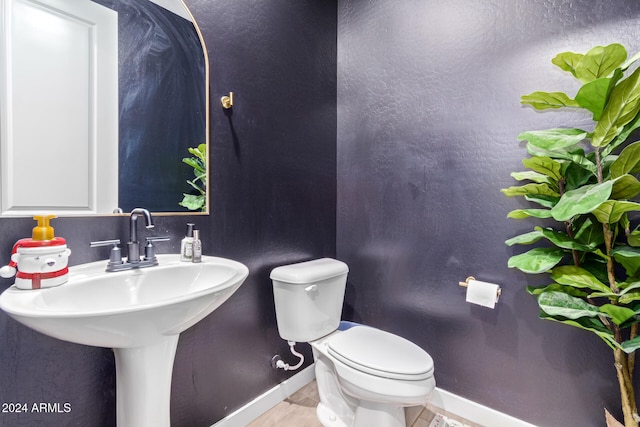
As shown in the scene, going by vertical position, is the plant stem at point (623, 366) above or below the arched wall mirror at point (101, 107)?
below

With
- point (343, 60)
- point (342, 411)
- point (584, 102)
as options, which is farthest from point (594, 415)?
point (343, 60)

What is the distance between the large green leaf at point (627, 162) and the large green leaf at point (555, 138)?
0.12 metres

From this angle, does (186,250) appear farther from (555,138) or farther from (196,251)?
(555,138)

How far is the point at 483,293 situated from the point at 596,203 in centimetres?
63

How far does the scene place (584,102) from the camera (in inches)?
35.1

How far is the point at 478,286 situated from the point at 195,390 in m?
1.33

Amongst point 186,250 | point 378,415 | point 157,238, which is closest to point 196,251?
point 186,250

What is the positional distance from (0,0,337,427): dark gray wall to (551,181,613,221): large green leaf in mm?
1158

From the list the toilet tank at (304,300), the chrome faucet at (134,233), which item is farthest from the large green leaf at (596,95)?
the chrome faucet at (134,233)

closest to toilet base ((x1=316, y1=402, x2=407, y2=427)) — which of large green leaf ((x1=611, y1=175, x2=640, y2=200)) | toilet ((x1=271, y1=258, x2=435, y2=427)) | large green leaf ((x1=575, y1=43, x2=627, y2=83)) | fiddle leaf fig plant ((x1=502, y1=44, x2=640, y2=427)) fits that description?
toilet ((x1=271, y1=258, x2=435, y2=427))

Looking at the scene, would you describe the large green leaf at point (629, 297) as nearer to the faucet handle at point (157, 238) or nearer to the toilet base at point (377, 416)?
the toilet base at point (377, 416)

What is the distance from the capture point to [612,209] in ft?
2.91

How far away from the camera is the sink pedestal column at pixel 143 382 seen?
0.81 meters

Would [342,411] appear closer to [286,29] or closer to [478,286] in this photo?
[478,286]
